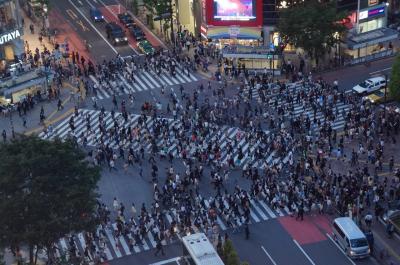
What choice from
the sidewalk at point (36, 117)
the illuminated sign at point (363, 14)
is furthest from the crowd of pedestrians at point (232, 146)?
the illuminated sign at point (363, 14)

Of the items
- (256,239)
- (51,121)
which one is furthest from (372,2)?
(256,239)

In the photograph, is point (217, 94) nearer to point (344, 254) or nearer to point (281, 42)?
point (281, 42)

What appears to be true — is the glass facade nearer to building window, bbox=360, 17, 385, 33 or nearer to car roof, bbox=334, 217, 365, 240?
building window, bbox=360, 17, 385, 33

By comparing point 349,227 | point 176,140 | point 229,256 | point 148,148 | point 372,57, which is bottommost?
point 349,227

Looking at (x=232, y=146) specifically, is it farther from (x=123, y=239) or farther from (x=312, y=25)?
(x=312, y=25)

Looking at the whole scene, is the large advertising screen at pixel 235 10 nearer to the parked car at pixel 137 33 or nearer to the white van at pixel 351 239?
the parked car at pixel 137 33

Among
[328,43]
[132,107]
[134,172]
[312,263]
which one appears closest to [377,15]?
[328,43]
